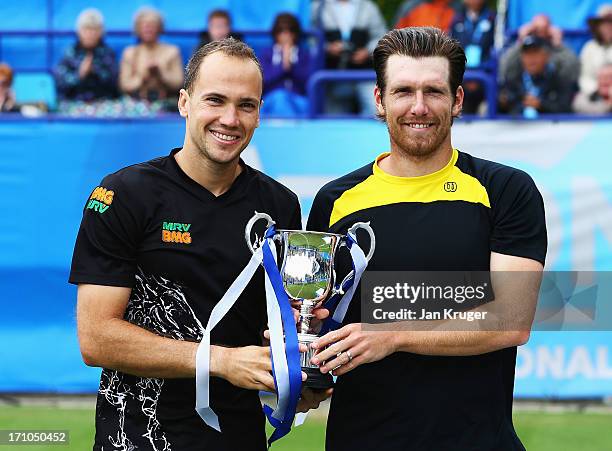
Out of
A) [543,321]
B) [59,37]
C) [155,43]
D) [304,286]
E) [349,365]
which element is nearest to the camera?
[349,365]

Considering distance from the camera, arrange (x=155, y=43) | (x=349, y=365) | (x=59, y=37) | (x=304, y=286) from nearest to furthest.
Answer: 1. (x=349, y=365)
2. (x=304, y=286)
3. (x=155, y=43)
4. (x=59, y=37)

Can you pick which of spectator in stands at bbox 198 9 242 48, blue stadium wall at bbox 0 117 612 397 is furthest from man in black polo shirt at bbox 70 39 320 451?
spectator in stands at bbox 198 9 242 48

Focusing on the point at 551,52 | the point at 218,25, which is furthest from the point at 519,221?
the point at 218,25

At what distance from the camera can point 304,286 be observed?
379 cm

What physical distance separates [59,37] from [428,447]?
8.01 metres

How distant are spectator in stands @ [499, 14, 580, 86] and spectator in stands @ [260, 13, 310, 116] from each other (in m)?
1.74

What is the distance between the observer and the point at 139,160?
7883mm

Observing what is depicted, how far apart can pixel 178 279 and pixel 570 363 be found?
180 inches

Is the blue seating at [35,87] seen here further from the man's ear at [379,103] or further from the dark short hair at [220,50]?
the man's ear at [379,103]

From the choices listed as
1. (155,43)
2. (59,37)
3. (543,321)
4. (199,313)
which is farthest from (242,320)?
(59,37)

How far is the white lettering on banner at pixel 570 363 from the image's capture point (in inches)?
299

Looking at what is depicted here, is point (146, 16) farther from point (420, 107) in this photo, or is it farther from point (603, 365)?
point (420, 107)

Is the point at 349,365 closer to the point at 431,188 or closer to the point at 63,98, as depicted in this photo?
the point at 431,188

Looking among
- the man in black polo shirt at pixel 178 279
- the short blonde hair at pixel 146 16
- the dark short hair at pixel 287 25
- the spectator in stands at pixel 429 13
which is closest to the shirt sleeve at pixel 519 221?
the man in black polo shirt at pixel 178 279
